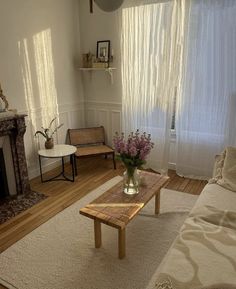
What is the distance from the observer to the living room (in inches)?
91.0

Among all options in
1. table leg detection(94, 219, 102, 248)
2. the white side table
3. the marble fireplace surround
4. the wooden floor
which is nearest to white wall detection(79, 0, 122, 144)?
the wooden floor

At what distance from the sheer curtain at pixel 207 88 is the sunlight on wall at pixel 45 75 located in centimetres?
185

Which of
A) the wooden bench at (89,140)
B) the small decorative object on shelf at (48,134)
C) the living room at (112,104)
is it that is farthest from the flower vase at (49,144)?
the wooden bench at (89,140)

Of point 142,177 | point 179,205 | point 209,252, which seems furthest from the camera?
point 179,205

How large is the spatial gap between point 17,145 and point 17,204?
0.71m

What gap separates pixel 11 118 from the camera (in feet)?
9.62

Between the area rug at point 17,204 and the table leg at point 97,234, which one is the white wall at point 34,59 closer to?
the area rug at point 17,204

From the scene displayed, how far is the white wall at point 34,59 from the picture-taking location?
3.11 m

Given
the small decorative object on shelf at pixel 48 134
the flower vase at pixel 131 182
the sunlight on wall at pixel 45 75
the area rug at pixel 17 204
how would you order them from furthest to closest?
the small decorative object on shelf at pixel 48 134, the sunlight on wall at pixel 45 75, the area rug at pixel 17 204, the flower vase at pixel 131 182

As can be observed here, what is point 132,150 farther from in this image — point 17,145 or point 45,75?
point 45,75

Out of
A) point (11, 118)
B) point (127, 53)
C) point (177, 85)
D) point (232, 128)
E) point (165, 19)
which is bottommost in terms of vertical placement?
point (232, 128)

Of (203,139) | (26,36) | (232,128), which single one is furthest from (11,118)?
(232,128)

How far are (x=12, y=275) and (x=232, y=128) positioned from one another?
2.87m

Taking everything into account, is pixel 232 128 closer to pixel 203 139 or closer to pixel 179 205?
pixel 203 139
